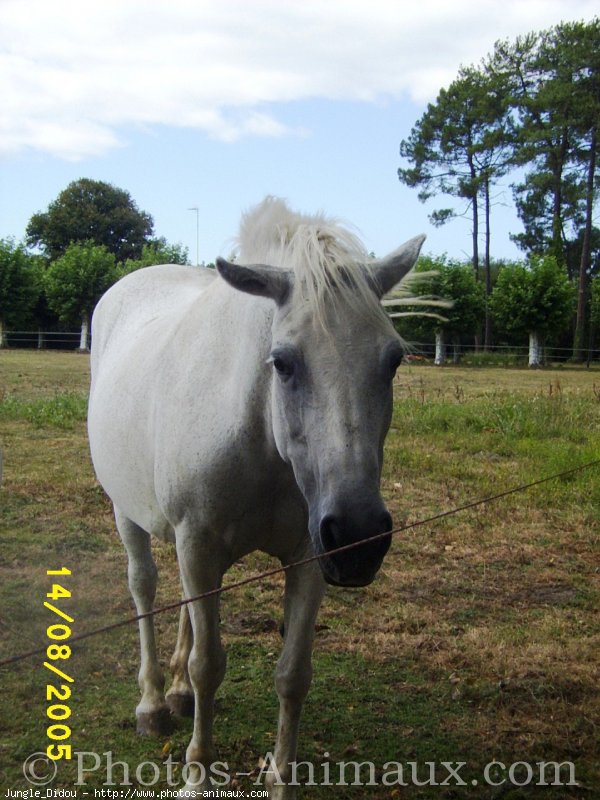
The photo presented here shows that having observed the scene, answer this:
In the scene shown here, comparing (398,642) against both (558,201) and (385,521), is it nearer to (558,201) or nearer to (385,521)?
(385,521)

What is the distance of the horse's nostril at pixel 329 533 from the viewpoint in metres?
2.11

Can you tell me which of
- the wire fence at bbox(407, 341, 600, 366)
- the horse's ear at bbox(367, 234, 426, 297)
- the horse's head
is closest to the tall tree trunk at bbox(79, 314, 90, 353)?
the wire fence at bbox(407, 341, 600, 366)

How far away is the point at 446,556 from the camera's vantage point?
17.9 feet

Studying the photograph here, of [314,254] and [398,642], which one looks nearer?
[314,254]

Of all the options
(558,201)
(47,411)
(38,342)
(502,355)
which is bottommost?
(47,411)

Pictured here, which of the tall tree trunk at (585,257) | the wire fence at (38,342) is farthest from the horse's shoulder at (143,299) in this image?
the wire fence at (38,342)

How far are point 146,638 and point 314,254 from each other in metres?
2.09

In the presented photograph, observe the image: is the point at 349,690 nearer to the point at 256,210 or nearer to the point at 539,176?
the point at 256,210

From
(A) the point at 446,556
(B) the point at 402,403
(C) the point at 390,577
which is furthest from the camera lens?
(B) the point at 402,403

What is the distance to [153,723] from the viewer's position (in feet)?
10.9

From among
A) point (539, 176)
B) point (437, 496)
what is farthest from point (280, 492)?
point (539, 176)

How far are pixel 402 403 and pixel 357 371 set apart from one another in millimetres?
8986

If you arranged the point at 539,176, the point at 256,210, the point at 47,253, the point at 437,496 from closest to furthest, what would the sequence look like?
1. the point at 256,210
2. the point at 437,496
3. the point at 539,176
4. the point at 47,253

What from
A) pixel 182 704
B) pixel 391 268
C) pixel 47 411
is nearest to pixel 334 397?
pixel 391 268
